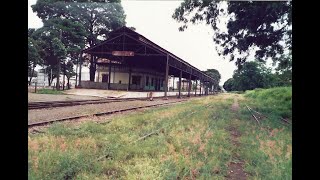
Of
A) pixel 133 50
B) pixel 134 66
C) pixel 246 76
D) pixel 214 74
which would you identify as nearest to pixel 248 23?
pixel 246 76

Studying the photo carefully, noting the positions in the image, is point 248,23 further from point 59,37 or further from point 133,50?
point 133,50

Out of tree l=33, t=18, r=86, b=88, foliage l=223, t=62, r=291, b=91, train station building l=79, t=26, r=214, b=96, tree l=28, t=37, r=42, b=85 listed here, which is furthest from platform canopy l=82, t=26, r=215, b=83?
tree l=28, t=37, r=42, b=85

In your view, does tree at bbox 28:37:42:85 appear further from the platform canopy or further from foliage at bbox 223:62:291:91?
the platform canopy

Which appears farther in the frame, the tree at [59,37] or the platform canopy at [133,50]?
the platform canopy at [133,50]

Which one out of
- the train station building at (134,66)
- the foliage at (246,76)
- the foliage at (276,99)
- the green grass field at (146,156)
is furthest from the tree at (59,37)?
the foliage at (276,99)

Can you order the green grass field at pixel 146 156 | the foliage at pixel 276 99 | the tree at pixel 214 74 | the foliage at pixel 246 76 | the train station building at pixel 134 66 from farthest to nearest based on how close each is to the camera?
the train station building at pixel 134 66, the foliage at pixel 276 99, the tree at pixel 214 74, the foliage at pixel 246 76, the green grass field at pixel 146 156

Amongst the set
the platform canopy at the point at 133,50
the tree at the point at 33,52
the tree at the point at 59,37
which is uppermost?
the platform canopy at the point at 133,50

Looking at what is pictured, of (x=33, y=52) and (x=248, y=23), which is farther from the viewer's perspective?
(x=248, y=23)

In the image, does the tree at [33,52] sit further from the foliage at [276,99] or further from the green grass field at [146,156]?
the foliage at [276,99]

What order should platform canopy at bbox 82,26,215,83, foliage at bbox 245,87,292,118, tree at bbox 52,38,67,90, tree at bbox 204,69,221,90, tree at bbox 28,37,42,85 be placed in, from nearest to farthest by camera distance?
1. tree at bbox 28,37,42,85
2. tree at bbox 52,38,67,90
3. tree at bbox 204,69,221,90
4. foliage at bbox 245,87,292,118
5. platform canopy at bbox 82,26,215,83

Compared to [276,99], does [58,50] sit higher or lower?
higher
